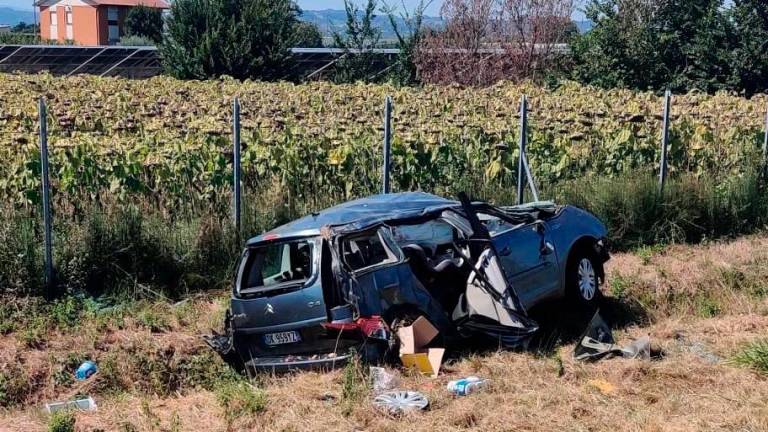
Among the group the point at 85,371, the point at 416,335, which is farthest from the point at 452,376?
the point at 85,371

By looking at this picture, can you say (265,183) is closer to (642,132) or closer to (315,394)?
(315,394)

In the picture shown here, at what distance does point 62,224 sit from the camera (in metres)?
11.5

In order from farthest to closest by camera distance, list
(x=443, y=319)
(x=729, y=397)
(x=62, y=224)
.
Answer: (x=62, y=224), (x=443, y=319), (x=729, y=397)

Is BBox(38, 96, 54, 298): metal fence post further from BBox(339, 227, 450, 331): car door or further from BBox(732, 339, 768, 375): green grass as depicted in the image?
BBox(732, 339, 768, 375): green grass

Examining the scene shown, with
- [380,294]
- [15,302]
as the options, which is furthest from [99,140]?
[380,294]

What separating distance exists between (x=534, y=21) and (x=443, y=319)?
98.3 ft

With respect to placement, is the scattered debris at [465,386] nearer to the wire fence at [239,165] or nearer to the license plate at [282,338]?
the license plate at [282,338]

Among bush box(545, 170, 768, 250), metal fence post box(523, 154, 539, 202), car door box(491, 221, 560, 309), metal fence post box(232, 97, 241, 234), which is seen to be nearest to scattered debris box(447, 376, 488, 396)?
car door box(491, 221, 560, 309)

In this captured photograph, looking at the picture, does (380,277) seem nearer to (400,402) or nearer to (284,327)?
(284,327)

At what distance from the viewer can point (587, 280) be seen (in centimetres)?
1098

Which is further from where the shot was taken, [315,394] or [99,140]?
[99,140]

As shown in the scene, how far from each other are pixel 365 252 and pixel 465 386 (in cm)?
151

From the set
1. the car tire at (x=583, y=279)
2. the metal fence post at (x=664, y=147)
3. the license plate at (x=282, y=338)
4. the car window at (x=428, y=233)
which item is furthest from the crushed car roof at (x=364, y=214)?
the metal fence post at (x=664, y=147)

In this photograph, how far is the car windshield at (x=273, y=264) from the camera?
9.00m
